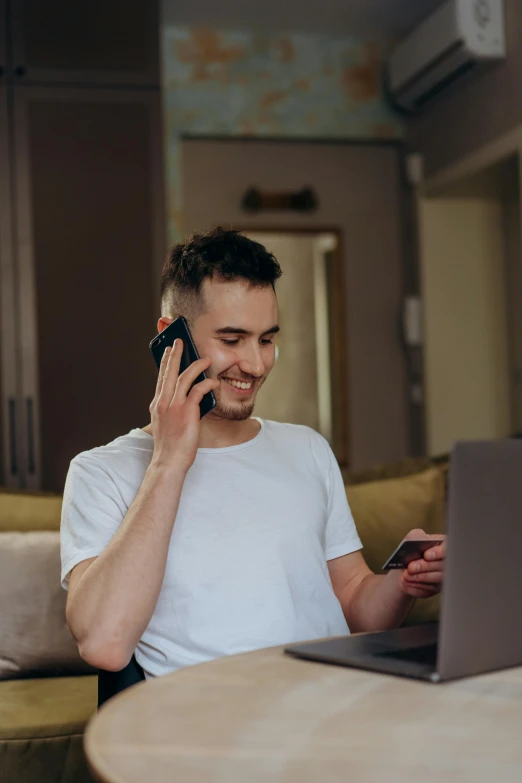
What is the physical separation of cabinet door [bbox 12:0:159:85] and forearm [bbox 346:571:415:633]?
2.65 meters

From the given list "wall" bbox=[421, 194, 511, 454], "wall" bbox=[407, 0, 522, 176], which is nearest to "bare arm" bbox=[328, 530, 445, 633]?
"wall" bbox=[407, 0, 522, 176]

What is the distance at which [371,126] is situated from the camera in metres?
4.39

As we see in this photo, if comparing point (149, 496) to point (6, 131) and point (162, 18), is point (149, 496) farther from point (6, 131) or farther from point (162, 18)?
point (162, 18)

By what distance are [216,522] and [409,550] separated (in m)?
0.34

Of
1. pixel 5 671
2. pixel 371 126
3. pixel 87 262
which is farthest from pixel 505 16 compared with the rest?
pixel 5 671

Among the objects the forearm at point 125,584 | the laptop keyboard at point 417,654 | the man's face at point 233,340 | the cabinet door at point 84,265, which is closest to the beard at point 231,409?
the man's face at point 233,340

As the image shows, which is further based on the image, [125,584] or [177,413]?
[177,413]

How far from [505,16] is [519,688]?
3105 millimetres

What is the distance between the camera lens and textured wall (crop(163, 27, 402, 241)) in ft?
13.7

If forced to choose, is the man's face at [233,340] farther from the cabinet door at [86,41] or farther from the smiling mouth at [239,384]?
the cabinet door at [86,41]

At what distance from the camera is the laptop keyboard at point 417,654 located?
1.08 m

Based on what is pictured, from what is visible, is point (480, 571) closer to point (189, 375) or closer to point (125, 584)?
point (125, 584)

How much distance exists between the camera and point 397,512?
216cm

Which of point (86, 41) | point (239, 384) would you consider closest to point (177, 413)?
point (239, 384)
